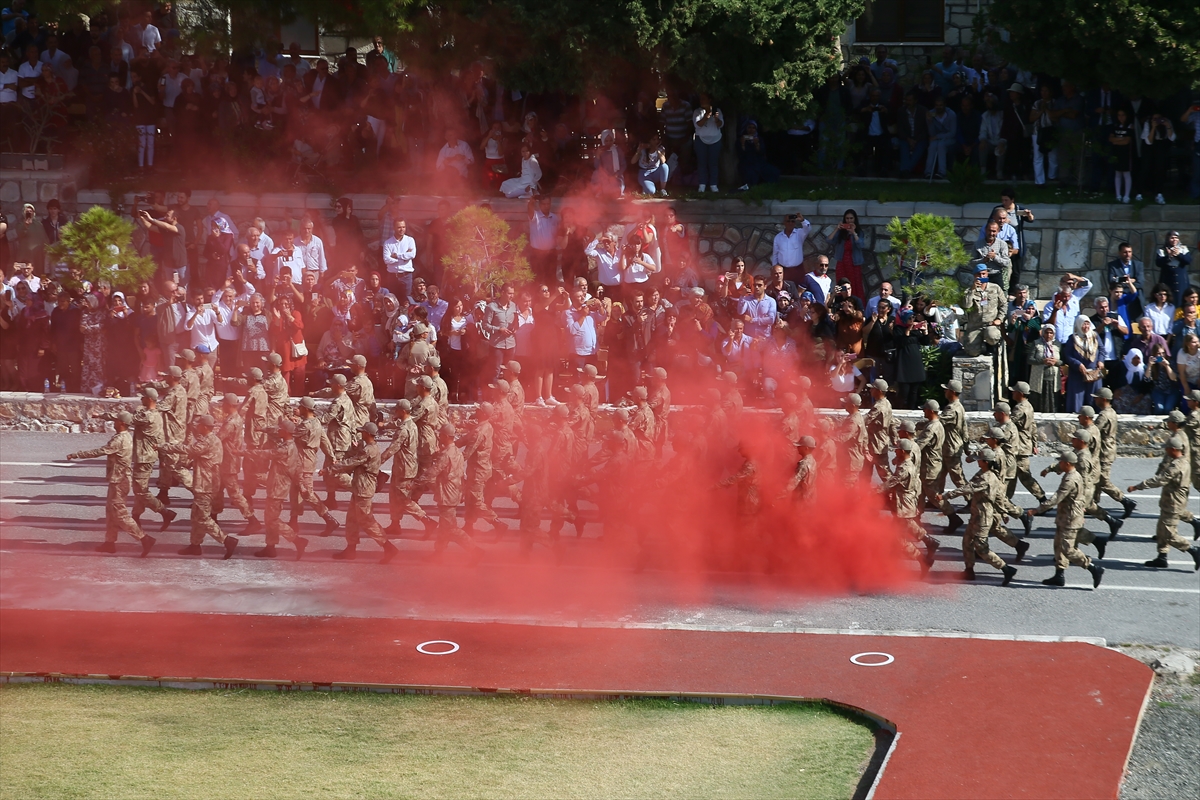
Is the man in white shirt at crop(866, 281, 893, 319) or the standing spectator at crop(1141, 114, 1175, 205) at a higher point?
the standing spectator at crop(1141, 114, 1175, 205)

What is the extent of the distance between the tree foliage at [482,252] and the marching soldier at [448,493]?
4569 mm

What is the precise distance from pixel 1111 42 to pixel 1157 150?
5.75 feet

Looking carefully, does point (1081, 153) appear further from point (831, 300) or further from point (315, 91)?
point (315, 91)

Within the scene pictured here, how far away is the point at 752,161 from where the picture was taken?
2044 centimetres

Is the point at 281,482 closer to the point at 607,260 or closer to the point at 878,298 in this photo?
the point at 607,260

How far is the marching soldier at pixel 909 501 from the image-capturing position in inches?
522

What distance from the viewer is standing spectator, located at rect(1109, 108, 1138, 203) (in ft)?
64.0

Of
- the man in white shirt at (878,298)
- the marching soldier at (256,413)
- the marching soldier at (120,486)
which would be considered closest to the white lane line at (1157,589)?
the man in white shirt at (878,298)

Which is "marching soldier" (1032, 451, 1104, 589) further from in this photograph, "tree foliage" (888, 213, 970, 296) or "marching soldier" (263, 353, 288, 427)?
"marching soldier" (263, 353, 288, 427)

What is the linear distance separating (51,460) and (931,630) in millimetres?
10184

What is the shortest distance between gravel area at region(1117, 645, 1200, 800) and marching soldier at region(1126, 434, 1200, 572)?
2.34 meters

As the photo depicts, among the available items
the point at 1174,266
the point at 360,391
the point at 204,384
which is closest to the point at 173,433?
the point at 204,384

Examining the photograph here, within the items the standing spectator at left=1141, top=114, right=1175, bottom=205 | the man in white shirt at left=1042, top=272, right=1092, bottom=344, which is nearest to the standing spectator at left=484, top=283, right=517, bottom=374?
the man in white shirt at left=1042, top=272, right=1092, bottom=344

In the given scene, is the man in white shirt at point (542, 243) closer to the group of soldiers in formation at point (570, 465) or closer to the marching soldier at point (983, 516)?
the group of soldiers in formation at point (570, 465)
